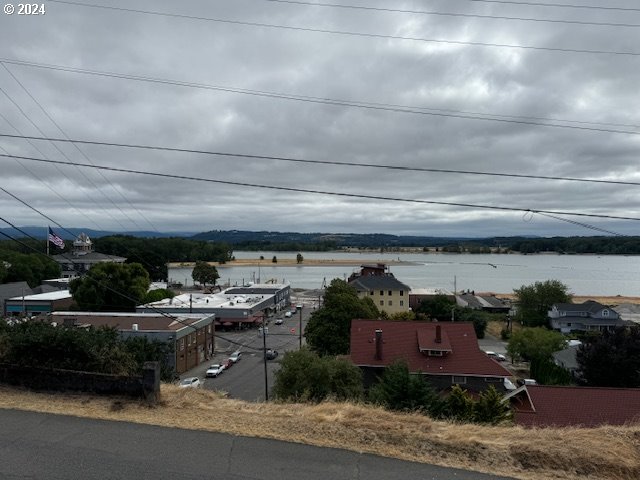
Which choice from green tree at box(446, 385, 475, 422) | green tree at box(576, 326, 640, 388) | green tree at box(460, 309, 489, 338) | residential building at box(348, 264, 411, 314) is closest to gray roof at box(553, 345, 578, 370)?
green tree at box(576, 326, 640, 388)

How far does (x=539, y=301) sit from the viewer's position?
5047cm

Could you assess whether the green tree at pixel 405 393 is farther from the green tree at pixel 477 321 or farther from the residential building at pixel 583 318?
the residential building at pixel 583 318

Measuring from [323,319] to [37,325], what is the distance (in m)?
19.7

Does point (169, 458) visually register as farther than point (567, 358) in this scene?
No

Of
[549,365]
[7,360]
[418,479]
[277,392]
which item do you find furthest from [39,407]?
[549,365]

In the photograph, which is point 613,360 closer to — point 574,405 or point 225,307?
point 574,405

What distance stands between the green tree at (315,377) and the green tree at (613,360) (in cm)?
1306

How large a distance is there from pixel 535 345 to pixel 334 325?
1291 cm

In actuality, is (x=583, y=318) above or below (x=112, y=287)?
below

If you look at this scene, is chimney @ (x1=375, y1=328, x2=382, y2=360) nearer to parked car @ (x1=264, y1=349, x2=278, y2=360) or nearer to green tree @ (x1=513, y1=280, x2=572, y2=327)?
parked car @ (x1=264, y1=349, x2=278, y2=360)

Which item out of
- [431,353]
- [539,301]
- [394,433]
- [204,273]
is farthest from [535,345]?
[204,273]

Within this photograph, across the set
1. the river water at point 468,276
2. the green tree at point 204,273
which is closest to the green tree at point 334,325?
the river water at point 468,276

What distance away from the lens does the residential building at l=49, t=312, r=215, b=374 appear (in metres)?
25.5

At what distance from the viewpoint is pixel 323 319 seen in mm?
27375
